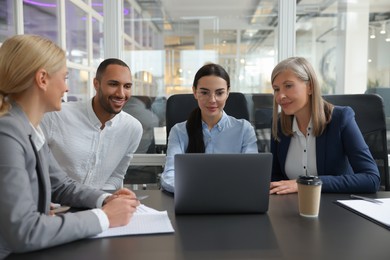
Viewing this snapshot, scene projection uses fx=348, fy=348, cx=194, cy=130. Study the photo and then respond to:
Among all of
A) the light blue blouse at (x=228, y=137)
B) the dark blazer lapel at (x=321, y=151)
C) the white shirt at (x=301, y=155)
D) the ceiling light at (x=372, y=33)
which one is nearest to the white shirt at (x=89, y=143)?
the light blue blouse at (x=228, y=137)

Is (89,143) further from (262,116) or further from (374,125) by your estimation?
(374,125)

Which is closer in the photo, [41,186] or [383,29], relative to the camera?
[41,186]

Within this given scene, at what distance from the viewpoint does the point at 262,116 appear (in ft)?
7.95

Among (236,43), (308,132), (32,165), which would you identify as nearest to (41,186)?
(32,165)

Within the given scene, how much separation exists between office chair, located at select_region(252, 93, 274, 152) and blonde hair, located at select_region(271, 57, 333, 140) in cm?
60

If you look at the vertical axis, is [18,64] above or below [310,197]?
above

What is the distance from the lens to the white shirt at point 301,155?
1639mm

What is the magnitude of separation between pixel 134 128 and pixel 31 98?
1.09m

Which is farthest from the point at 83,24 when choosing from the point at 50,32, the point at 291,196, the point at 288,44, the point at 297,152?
the point at 291,196

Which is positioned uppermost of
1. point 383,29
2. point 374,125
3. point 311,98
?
point 383,29

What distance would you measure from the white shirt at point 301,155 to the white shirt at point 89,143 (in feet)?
3.02

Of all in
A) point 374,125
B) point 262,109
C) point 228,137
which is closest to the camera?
point 228,137

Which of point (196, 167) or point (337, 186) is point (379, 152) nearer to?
point (337, 186)

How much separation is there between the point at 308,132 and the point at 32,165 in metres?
1.24
